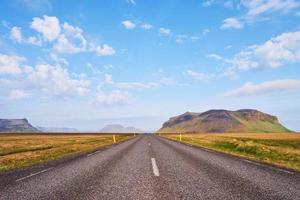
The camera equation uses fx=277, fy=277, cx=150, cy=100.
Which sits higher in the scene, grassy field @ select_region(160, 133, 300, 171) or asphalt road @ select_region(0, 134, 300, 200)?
grassy field @ select_region(160, 133, 300, 171)

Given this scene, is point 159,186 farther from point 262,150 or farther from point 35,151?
point 35,151

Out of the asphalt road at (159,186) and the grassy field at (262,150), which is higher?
the grassy field at (262,150)

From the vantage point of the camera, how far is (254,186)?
707 cm

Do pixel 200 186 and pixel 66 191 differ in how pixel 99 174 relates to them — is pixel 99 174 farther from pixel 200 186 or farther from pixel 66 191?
pixel 200 186

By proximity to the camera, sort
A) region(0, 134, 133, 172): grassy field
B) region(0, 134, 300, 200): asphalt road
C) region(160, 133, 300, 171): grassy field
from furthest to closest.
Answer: region(0, 134, 133, 172): grassy field, region(160, 133, 300, 171): grassy field, region(0, 134, 300, 200): asphalt road

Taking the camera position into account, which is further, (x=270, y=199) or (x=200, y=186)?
(x=200, y=186)

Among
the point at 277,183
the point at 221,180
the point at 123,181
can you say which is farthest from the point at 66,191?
the point at 277,183

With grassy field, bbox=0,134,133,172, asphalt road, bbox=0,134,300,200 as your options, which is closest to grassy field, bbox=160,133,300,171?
asphalt road, bbox=0,134,300,200

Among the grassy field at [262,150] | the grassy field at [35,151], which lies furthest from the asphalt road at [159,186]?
the grassy field at [35,151]

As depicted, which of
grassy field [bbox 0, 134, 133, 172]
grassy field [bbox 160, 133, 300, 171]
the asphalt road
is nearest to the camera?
the asphalt road

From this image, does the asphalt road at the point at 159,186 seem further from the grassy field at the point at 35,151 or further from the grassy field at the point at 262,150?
the grassy field at the point at 35,151

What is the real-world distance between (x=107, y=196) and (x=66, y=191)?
Result: 1244 millimetres

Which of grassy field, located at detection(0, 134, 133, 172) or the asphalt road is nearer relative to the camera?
the asphalt road

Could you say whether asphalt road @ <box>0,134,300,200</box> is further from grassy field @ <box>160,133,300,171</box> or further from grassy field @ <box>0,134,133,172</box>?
grassy field @ <box>0,134,133,172</box>
